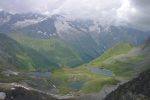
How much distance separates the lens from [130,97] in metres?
200

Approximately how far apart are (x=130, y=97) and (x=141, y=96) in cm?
647

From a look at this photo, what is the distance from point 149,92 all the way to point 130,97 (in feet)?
34.6

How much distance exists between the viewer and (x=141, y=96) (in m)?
196

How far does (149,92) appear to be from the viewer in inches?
7800

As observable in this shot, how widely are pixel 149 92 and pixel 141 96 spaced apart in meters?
5.31
